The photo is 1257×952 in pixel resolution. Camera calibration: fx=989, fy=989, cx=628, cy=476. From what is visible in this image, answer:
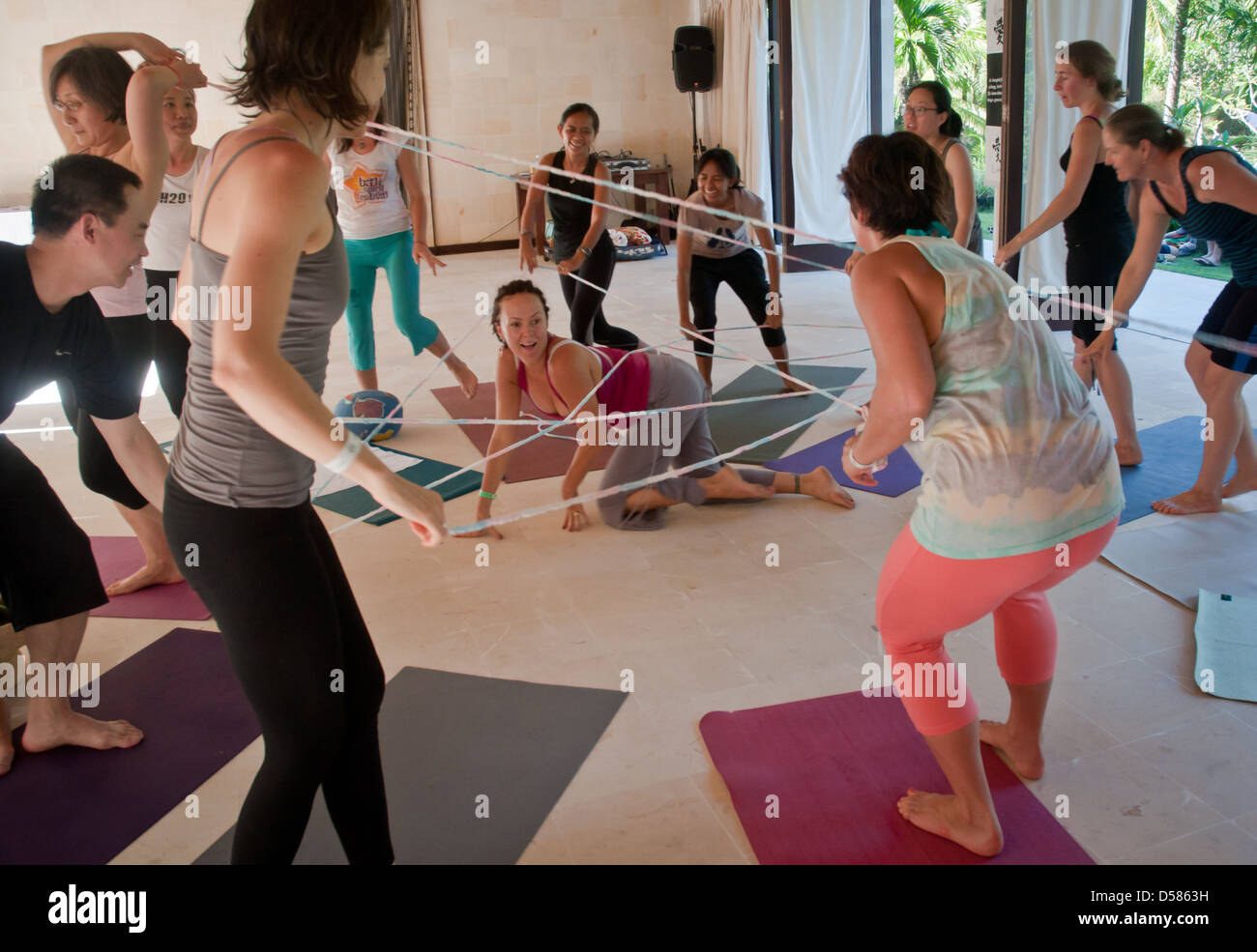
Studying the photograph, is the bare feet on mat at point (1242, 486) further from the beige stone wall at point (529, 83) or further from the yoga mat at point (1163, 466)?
the beige stone wall at point (529, 83)

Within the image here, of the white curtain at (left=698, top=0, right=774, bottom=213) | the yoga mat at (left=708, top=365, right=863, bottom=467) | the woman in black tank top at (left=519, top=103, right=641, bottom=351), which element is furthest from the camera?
the white curtain at (left=698, top=0, right=774, bottom=213)

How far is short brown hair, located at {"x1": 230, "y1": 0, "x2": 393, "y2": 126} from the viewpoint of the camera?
52.1 inches

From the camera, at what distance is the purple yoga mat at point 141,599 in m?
3.21

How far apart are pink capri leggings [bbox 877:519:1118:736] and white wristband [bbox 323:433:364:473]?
1053 millimetres

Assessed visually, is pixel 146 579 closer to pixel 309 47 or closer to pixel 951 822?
pixel 309 47

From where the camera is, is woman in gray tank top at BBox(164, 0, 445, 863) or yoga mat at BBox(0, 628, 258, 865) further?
yoga mat at BBox(0, 628, 258, 865)

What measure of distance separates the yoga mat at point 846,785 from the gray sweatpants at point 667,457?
4.43 ft

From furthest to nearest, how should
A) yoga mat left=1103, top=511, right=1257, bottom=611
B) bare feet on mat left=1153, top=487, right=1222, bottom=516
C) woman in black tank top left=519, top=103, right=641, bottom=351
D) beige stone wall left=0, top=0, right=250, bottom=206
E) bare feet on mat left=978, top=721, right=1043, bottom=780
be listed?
beige stone wall left=0, top=0, right=250, bottom=206
woman in black tank top left=519, top=103, right=641, bottom=351
bare feet on mat left=1153, top=487, right=1222, bottom=516
yoga mat left=1103, top=511, right=1257, bottom=611
bare feet on mat left=978, top=721, right=1043, bottom=780

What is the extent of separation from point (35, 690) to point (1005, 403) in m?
2.37

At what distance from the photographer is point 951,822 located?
201 centimetres

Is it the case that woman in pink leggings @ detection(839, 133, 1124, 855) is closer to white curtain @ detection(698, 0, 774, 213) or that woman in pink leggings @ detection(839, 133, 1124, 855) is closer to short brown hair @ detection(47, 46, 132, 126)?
short brown hair @ detection(47, 46, 132, 126)

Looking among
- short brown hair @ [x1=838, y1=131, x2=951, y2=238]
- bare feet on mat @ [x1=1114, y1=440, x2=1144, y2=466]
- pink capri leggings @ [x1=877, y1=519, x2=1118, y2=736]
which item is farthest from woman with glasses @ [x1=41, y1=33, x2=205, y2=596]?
bare feet on mat @ [x1=1114, y1=440, x2=1144, y2=466]

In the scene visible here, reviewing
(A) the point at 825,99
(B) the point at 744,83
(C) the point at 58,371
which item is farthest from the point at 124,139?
(B) the point at 744,83

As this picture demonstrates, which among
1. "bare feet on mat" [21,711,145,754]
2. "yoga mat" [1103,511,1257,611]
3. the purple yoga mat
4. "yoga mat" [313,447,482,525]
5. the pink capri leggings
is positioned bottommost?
"bare feet on mat" [21,711,145,754]
